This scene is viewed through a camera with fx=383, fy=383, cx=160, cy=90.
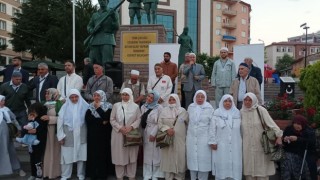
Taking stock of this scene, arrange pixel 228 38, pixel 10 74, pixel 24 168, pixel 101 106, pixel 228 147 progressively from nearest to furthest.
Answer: pixel 228 147 → pixel 101 106 → pixel 24 168 → pixel 10 74 → pixel 228 38

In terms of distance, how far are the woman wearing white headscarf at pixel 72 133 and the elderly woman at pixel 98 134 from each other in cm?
12

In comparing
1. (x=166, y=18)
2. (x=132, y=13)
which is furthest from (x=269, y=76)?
(x=166, y=18)

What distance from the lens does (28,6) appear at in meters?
36.9

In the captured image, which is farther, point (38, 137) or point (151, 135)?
point (38, 137)

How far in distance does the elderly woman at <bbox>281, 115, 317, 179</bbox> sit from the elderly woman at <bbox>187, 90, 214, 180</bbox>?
46.7 inches

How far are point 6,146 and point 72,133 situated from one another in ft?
4.03

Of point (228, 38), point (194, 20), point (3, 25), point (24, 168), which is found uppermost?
point (194, 20)

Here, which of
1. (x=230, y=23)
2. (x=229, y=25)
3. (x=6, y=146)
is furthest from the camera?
(x=230, y=23)

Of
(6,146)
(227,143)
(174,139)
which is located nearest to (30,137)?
(6,146)

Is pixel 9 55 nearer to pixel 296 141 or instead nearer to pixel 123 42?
pixel 123 42

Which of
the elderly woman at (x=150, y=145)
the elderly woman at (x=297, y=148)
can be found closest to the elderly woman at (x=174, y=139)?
the elderly woman at (x=150, y=145)

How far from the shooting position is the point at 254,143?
582 cm

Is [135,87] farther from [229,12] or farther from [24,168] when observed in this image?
[229,12]

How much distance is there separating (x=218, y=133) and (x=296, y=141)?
1182mm
